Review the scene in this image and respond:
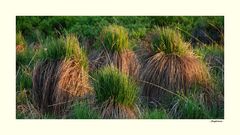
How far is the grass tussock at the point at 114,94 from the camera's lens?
8.39 meters

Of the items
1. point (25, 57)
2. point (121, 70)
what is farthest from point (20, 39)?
point (121, 70)

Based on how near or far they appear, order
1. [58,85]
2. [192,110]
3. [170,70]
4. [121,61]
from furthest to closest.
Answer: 1. [121,61]
2. [170,70]
3. [58,85]
4. [192,110]

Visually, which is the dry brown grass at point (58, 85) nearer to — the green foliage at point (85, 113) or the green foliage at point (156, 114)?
the green foliage at point (85, 113)

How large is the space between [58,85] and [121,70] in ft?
2.30

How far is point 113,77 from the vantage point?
8.41m

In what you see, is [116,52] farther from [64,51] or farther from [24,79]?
[24,79]

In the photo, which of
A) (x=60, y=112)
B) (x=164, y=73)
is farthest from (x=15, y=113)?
(x=164, y=73)

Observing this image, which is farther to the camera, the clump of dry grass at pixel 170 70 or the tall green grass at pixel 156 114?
the clump of dry grass at pixel 170 70

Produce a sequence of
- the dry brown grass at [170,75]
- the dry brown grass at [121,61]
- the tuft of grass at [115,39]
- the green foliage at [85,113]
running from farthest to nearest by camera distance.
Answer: the tuft of grass at [115,39], the dry brown grass at [121,61], the dry brown grass at [170,75], the green foliage at [85,113]

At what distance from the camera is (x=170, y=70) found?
8836 mm

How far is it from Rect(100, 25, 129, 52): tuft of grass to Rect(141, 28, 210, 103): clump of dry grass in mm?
325

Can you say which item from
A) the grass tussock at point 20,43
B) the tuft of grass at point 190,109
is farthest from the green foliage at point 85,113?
the grass tussock at point 20,43
